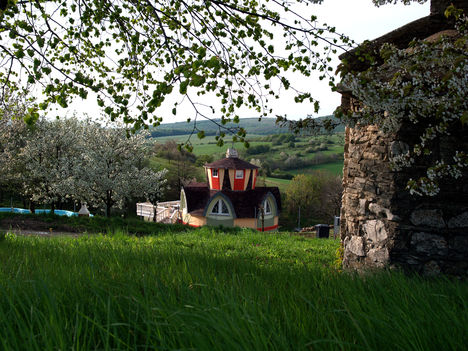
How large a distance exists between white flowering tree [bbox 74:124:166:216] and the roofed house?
222 inches

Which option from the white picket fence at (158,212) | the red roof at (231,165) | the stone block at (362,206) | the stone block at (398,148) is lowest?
the white picket fence at (158,212)

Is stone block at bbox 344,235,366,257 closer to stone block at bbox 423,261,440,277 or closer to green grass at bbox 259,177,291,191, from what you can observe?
stone block at bbox 423,261,440,277

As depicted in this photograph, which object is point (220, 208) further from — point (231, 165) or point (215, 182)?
point (231, 165)

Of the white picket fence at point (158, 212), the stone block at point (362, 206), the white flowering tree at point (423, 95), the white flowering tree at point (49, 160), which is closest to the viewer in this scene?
the white flowering tree at point (423, 95)

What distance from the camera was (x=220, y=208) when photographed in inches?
1314

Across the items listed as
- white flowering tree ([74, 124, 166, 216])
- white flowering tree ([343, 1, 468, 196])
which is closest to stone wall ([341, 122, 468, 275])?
white flowering tree ([343, 1, 468, 196])

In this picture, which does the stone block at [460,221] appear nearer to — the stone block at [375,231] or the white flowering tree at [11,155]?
the stone block at [375,231]

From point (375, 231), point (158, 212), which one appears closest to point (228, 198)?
point (158, 212)

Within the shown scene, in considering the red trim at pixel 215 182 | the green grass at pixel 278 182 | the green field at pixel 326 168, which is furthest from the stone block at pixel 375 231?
the green field at pixel 326 168

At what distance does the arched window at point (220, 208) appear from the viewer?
109 feet

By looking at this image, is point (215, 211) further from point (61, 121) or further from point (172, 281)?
point (172, 281)

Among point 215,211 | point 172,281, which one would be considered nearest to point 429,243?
point 172,281

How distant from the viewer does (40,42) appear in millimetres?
4738

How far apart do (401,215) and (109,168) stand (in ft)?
80.4
